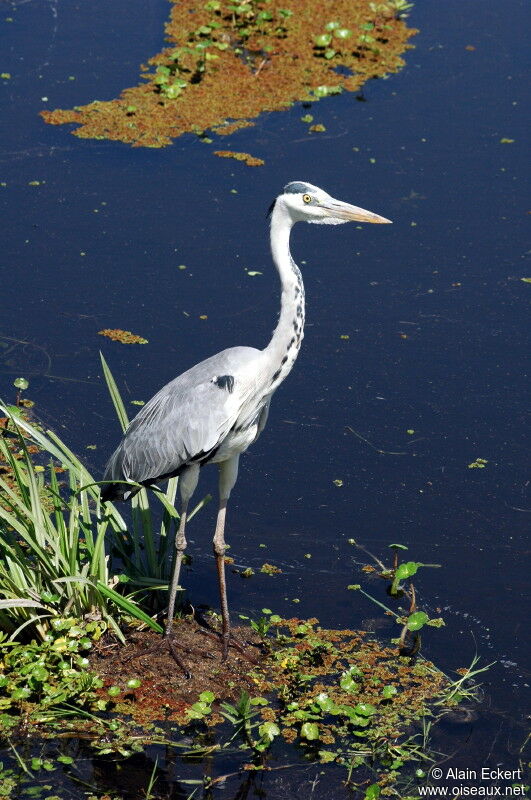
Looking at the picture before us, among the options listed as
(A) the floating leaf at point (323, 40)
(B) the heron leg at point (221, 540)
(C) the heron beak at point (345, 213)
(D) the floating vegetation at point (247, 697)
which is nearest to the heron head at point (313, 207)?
(C) the heron beak at point (345, 213)

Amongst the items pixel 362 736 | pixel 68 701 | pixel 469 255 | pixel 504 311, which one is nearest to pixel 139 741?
pixel 68 701

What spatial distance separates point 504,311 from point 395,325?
812mm

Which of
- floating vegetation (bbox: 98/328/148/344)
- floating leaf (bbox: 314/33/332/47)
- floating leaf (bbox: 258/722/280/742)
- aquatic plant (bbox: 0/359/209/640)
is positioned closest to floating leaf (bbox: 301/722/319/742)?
floating leaf (bbox: 258/722/280/742)

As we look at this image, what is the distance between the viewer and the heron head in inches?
196

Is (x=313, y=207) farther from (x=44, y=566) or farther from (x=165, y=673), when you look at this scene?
(x=165, y=673)

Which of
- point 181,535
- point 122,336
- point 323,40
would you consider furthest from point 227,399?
point 323,40

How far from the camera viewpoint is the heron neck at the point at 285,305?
4.94 metres

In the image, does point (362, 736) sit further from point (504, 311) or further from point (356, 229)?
point (356, 229)

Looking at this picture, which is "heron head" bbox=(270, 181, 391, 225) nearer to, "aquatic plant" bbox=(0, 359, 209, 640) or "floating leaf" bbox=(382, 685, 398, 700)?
"aquatic plant" bbox=(0, 359, 209, 640)

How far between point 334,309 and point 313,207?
9.20 ft

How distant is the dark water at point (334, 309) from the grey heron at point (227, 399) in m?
0.78

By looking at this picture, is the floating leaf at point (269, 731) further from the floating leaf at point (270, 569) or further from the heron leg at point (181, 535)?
the floating leaf at point (270, 569)

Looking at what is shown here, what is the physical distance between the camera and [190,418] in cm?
500

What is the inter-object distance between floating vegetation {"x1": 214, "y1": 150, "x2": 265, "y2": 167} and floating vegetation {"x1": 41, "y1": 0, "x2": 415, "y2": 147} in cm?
45
